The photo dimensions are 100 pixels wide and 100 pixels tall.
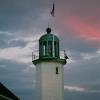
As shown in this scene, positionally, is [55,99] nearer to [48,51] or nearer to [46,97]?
[46,97]

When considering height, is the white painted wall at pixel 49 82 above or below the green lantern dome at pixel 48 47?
below

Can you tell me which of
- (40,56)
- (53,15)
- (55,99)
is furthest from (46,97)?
(53,15)

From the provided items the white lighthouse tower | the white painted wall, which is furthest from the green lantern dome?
the white painted wall

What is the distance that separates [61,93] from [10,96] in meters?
13.9

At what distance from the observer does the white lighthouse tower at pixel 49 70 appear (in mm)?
54625

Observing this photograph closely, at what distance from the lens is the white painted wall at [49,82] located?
54.6 m

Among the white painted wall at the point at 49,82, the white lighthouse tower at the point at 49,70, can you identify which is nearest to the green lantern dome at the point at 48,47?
the white lighthouse tower at the point at 49,70

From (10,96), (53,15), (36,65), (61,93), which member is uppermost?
(53,15)

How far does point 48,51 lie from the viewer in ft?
181

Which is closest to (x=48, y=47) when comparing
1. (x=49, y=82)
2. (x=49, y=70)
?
(x=49, y=70)

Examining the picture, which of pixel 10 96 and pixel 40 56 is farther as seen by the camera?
pixel 40 56

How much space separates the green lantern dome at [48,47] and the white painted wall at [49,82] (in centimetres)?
96

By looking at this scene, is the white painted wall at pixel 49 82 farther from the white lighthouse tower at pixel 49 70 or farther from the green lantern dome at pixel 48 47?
the green lantern dome at pixel 48 47

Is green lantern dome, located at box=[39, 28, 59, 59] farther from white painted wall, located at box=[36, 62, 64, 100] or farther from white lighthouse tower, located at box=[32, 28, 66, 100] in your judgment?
white painted wall, located at box=[36, 62, 64, 100]
